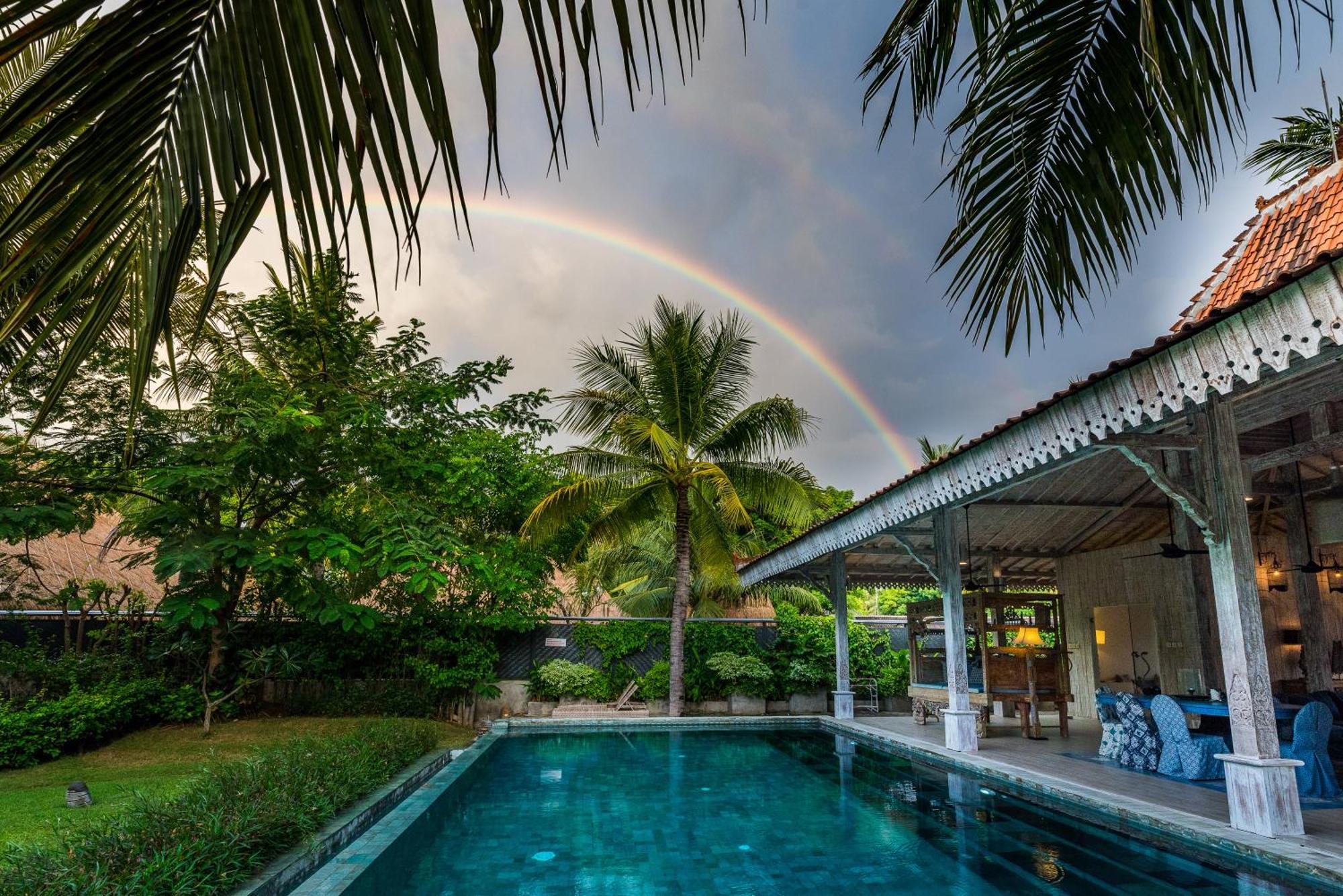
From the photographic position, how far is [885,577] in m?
16.3

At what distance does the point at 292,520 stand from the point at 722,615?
11057 mm

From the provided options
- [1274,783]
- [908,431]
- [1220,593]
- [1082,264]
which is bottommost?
[1274,783]

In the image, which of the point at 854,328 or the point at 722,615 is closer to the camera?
the point at 722,615

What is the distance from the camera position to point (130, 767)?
346 inches

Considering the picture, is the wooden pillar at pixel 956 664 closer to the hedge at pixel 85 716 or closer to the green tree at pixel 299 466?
the green tree at pixel 299 466

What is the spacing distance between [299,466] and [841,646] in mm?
9139

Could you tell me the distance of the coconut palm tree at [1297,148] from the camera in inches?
604

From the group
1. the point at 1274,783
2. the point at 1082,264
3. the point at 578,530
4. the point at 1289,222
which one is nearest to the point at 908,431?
the point at 578,530

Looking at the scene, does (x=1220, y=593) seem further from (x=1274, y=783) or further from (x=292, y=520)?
(x=292, y=520)

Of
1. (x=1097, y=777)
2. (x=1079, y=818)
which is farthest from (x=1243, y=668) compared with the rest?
(x=1097, y=777)

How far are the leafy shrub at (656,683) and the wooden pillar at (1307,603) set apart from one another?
9.25 meters

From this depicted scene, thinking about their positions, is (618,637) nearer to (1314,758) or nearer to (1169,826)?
(1169,826)

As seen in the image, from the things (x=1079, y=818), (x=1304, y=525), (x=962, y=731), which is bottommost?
(x=1079, y=818)

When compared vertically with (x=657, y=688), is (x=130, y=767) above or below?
below
